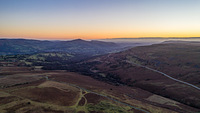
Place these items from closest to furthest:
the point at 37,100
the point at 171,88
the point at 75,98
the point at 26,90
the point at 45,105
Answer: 1. the point at 45,105
2. the point at 37,100
3. the point at 75,98
4. the point at 26,90
5. the point at 171,88

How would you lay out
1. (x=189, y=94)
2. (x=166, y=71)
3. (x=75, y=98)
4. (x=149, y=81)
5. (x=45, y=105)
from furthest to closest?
1. (x=166, y=71)
2. (x=149, y=81)
3. (x=189, y=94)
4. (x=75, y=98)
5. (x=45, y=105)

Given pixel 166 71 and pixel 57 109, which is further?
pixel 166 71

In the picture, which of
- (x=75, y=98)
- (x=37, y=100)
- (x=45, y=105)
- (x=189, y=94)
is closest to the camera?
(x=45, y=105)

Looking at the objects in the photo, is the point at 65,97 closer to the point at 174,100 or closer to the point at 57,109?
the point at 57,109

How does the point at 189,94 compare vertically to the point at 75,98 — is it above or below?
below

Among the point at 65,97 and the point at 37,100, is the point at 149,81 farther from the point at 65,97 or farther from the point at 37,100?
the point at 37,100

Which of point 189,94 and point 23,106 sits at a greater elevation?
point 23,106

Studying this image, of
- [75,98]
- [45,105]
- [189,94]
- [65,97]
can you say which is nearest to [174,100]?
[189,94]

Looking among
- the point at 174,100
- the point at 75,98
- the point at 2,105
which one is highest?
the point at 2,105

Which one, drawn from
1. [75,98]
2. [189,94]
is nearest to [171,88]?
[189,94]
